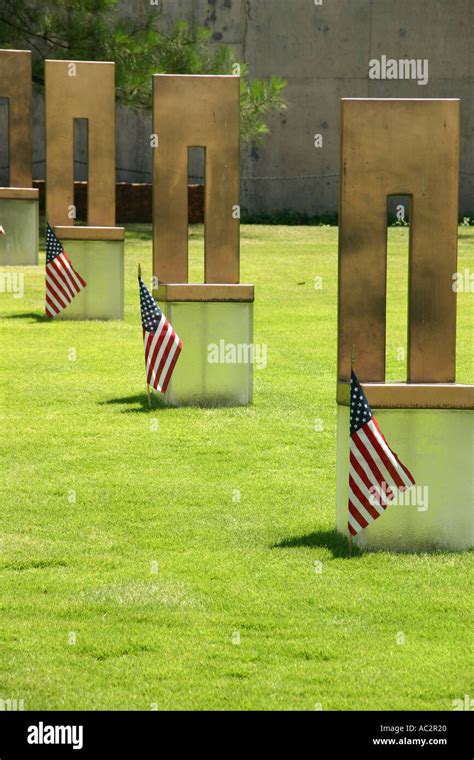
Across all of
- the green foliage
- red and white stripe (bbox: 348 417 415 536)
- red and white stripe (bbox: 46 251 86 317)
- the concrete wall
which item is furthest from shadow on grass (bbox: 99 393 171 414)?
the concrete wall

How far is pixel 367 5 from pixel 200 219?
6205mm

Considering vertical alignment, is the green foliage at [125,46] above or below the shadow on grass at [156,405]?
above

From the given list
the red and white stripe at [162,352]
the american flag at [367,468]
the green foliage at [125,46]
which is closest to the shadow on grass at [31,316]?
the red and white stripe at [162,352]

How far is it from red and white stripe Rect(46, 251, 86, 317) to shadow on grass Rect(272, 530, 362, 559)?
9183mm

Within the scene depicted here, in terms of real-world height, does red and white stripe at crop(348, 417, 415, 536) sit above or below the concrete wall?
below

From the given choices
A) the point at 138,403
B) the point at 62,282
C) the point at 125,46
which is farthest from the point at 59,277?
the point at 125,46

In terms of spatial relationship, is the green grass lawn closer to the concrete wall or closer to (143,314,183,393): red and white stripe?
(143,314,183,393): red and white stripe

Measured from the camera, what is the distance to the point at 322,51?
1242 inches

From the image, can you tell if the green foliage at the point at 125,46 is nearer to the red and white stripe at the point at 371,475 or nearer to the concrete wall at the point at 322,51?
the concrete wall at the point at 322,51

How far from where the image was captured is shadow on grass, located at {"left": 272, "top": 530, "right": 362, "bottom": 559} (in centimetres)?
802

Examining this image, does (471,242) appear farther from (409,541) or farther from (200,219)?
(409,541)

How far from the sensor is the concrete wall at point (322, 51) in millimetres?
31406

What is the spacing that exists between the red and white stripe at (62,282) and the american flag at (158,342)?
5.44 m

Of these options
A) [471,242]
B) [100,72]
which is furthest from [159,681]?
[471,242]
